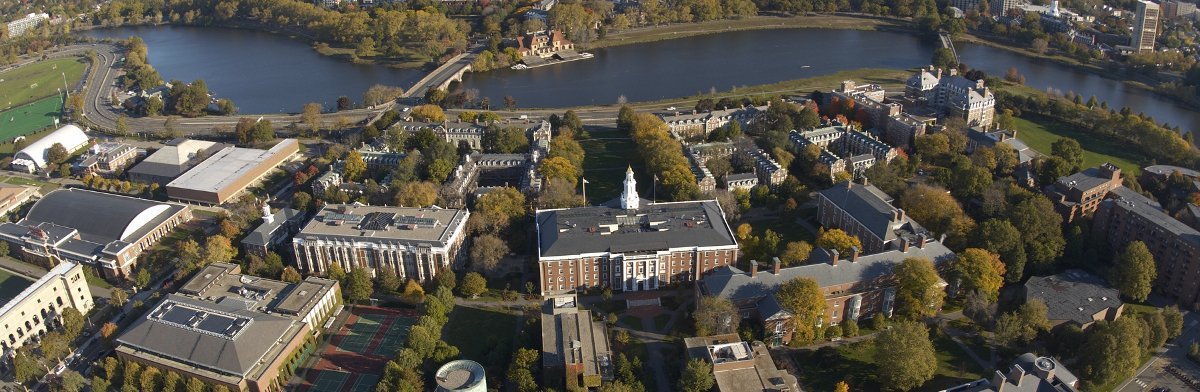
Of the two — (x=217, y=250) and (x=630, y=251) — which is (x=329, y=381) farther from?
(x=630, y=251)

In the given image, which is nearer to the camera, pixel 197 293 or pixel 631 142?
pixel 197 293

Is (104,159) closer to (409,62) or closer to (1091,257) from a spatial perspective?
(409,62)

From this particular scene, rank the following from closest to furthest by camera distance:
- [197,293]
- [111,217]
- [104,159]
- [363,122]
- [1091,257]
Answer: [197,293], [1091,257], [111,217], [104,159], [363,122]

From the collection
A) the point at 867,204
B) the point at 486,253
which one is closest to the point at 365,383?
the point at 486,253

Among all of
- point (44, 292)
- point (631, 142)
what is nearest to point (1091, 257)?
point (631, 142)

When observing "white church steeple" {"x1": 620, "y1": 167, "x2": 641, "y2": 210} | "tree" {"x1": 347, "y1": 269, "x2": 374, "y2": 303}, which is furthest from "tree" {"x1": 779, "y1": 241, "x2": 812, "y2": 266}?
"tree" {"x1": 347, "y1": 269, "x2": 374, "y2": 303}

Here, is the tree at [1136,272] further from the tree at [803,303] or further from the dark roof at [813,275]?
the tree at [803,303]
